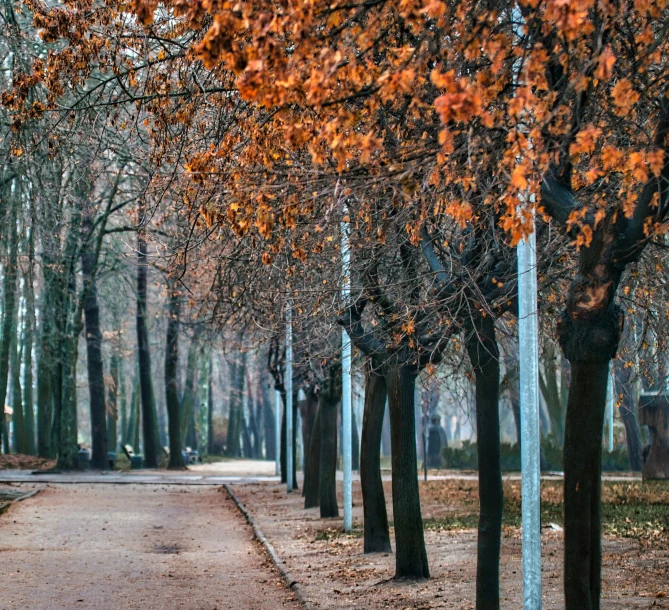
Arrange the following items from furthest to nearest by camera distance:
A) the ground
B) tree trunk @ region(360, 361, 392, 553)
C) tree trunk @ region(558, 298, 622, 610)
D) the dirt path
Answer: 1. tree trunk @ region(360, 361, 392, 553)
2. the dirt path
3. the ground
4. tree trunk @ region(558, 298, 622, 610)

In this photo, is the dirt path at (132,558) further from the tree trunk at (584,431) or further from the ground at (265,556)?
the tree trunk at (584,431)

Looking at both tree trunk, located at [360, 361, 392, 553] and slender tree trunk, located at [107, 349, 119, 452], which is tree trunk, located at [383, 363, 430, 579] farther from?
slender tree trunk, located at [107, 349, 119, 452]

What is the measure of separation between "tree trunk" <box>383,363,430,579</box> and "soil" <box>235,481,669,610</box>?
11.2 inches

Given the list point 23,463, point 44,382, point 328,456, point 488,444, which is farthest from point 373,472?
point 44,382

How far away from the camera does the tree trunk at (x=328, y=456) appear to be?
21.8 meters

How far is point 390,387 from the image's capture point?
13406mm

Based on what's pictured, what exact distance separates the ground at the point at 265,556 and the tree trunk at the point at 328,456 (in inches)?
14.6

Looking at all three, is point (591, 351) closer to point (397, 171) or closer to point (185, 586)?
point (397, 171)

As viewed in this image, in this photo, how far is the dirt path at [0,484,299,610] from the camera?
38.9 ft

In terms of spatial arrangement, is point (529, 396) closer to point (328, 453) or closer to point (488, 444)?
point (488, 444)

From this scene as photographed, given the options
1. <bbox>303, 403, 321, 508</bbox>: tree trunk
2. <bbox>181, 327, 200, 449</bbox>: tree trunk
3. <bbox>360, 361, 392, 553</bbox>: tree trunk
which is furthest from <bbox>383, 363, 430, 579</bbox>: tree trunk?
<bbox>181, 327, 200, 449</bbox>: tree trunk

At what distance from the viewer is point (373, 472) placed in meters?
15.8

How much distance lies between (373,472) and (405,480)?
8.95ft

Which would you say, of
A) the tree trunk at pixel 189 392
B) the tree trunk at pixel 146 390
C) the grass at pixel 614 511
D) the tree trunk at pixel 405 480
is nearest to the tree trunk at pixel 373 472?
the tree trunk at pixel 405 480
